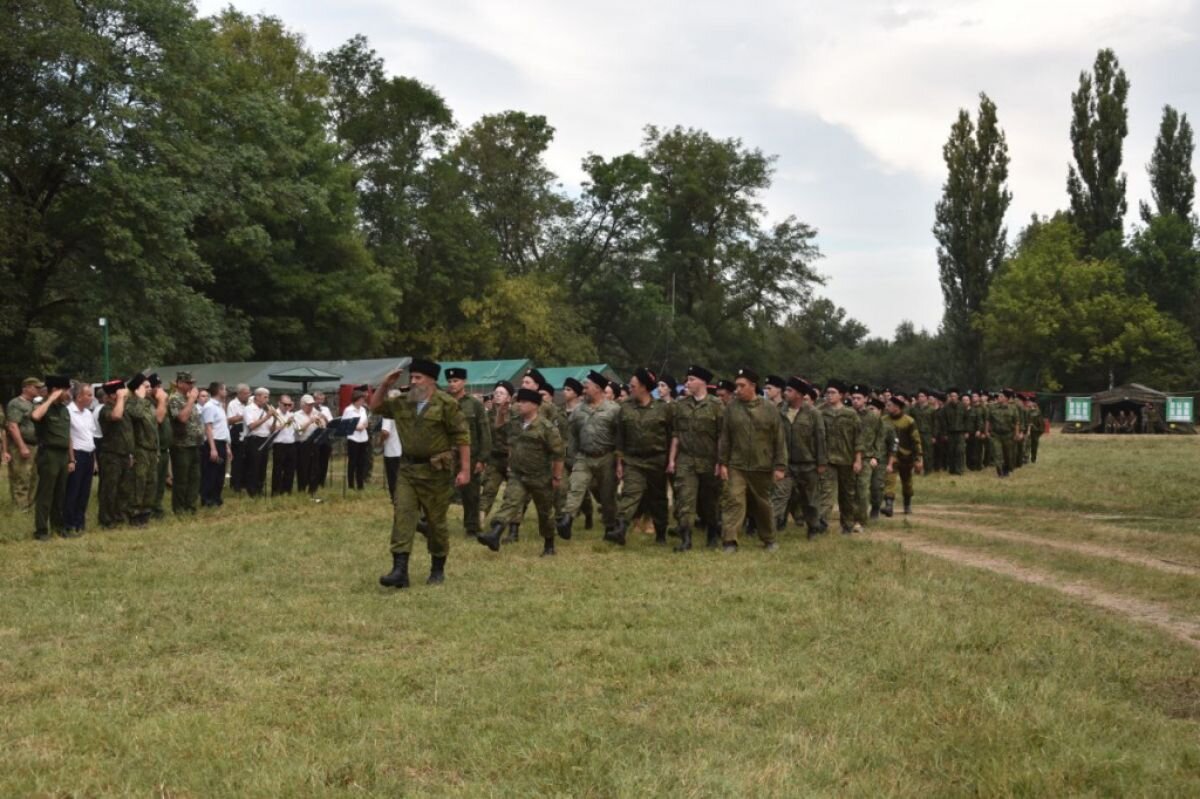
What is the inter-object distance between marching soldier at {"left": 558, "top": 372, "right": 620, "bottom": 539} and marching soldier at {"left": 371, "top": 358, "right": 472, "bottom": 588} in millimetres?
3256

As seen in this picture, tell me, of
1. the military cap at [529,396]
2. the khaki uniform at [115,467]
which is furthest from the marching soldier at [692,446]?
the khaki uniform at [115,467]

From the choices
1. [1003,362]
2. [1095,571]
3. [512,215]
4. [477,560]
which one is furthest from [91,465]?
[1003,362]

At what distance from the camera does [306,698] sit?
19.2 feet

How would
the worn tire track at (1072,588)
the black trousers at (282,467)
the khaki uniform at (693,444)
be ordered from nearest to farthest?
the worn tire track at (1072,588) → the khaki uniform at (693,444) → the black trousers at (282,467)

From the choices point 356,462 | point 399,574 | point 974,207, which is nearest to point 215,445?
point 356,462

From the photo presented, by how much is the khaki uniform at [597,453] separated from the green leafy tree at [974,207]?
56.0 metres

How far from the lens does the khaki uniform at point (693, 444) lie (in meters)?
12.4

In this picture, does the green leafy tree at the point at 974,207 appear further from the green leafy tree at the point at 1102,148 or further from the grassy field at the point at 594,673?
the grassy field at the point at 594,673

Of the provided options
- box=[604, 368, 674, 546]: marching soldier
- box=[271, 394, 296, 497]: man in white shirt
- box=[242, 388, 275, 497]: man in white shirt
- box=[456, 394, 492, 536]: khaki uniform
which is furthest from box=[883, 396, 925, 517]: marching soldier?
box=[242, 388, 275, 497]: man in white shirt

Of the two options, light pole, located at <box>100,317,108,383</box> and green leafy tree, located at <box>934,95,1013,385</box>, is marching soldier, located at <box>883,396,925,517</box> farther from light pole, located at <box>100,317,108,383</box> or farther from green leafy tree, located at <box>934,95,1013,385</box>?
green leafy tree, located at <box>934,95,1013,385</box>

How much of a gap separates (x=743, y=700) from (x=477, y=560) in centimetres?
554

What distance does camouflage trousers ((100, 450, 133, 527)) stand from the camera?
13.5 metres

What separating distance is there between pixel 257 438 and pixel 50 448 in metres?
5.31

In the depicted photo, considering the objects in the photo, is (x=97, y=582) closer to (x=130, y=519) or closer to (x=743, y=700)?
(x=130, y=519)
